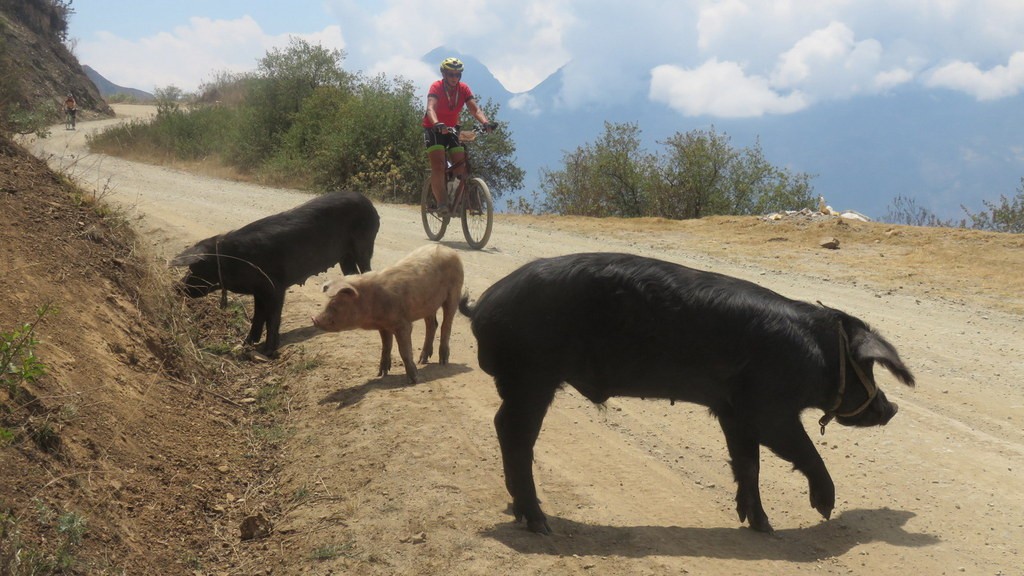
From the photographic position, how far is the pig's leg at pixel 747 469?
183 inches

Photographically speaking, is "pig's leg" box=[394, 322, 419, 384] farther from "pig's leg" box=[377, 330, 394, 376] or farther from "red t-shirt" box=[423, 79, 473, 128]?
"red t-shirt" box=[423, 79, 473, 128]

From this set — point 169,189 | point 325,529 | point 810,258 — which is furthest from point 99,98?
point 325,529

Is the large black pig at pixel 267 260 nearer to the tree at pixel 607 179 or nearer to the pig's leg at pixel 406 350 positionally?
the pig's leg at pixel 406 350

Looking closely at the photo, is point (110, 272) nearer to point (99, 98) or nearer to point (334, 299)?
point (334, 299)

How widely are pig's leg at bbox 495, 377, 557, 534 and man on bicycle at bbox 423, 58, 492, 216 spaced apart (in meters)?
7.84

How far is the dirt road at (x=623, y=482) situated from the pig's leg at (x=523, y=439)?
121 millimetres

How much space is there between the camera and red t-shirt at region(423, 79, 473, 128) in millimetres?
12227

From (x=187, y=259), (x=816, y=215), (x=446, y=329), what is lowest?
(x=446, y=329)

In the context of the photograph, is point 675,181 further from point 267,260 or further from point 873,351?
point 873,351

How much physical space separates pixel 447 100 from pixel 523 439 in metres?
8.44

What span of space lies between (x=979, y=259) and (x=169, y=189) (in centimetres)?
1460

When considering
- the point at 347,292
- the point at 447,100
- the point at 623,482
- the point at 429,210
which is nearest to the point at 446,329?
the point at 347,292

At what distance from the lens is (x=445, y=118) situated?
12.4m

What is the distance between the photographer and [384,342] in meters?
6.99
